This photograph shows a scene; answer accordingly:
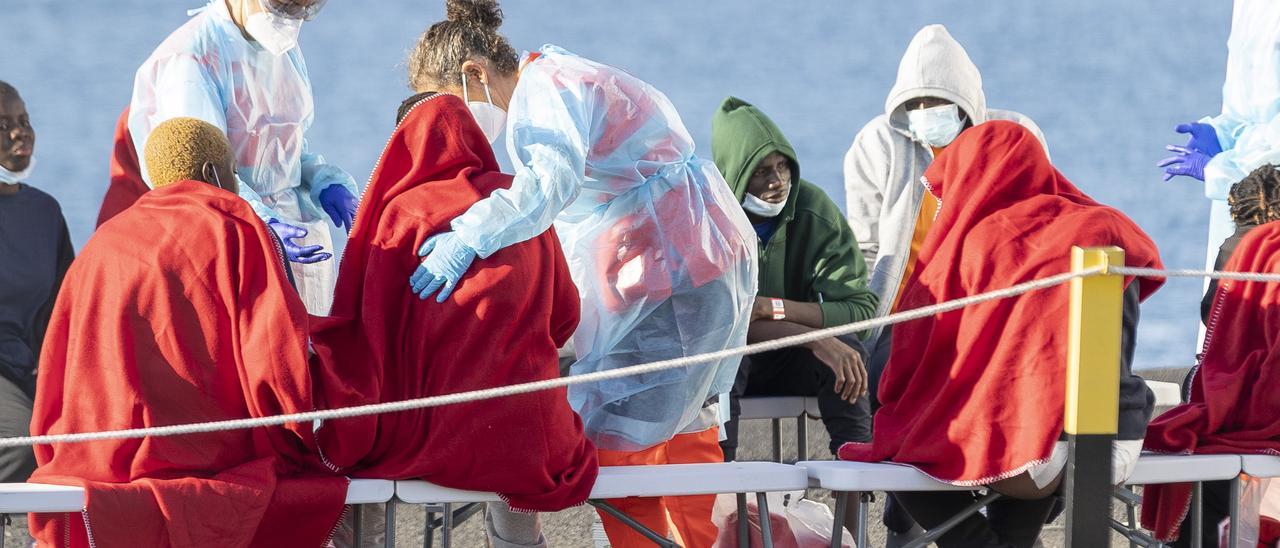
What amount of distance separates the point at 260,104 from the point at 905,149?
6.78 feet

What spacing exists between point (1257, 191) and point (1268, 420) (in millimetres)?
834

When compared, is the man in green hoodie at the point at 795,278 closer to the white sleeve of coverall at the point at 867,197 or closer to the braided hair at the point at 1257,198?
the white sleeve of coverall at the point at 867,197

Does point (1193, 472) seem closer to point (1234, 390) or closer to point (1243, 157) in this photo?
point (1234, 390)

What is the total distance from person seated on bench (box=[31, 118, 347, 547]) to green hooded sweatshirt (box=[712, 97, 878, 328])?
170cm

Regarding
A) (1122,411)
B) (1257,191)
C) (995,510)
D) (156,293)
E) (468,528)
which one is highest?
(1257,191)

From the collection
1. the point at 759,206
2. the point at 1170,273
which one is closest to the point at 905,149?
the point at 759,206

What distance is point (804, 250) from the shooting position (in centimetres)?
439

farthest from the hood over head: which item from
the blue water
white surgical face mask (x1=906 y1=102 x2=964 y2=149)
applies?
the blue water

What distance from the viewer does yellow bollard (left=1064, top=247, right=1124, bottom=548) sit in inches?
113

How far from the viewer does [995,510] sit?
10.8 feet

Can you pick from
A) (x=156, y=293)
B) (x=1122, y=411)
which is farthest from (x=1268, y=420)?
(x=156, y=293)

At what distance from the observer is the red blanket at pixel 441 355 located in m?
2.98

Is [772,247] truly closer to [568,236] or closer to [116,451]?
[568,236]

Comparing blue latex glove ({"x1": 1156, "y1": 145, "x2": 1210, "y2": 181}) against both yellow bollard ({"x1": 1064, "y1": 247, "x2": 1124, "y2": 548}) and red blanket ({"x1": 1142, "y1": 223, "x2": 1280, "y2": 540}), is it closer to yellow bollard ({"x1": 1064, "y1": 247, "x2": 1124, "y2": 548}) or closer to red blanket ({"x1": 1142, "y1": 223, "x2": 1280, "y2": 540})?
red blanket ({"x1": 1142, "y1": 223, "x2": 1280, "y2": 540})
